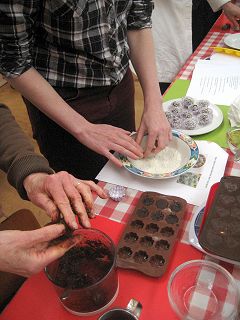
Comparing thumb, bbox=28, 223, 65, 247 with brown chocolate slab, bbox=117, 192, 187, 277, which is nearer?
thumb, bbox=28, 223, 65, 247

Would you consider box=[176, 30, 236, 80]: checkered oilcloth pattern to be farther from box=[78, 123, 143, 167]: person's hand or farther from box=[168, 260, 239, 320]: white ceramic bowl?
box=[168, 260, 239, 320]: white ceramic bowl

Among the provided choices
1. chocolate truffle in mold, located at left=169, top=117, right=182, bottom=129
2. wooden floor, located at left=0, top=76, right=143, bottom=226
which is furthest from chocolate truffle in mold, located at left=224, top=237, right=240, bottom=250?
wooden floor, located at left=0, top=76, right=143, bottom=226

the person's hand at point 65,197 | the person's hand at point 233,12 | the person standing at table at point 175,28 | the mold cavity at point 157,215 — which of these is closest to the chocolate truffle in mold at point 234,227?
the mold cavity at point 157,215

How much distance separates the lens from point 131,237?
0.76m

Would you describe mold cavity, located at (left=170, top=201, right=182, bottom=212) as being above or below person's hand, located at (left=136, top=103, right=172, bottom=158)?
below

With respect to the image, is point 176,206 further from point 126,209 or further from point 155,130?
point 155,130

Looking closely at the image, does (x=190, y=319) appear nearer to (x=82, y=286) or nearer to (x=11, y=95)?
(x=82, y=286)

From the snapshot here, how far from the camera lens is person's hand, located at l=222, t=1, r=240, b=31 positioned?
1.83 metres

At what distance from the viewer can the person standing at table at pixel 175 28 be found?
1.83 meters

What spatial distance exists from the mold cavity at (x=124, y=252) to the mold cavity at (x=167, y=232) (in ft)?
0.37

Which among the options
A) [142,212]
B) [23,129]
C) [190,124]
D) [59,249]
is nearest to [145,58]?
[190,124]

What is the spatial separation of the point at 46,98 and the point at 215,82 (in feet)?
3.17

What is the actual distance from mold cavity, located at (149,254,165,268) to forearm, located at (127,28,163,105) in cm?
69

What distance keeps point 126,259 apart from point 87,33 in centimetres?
82
